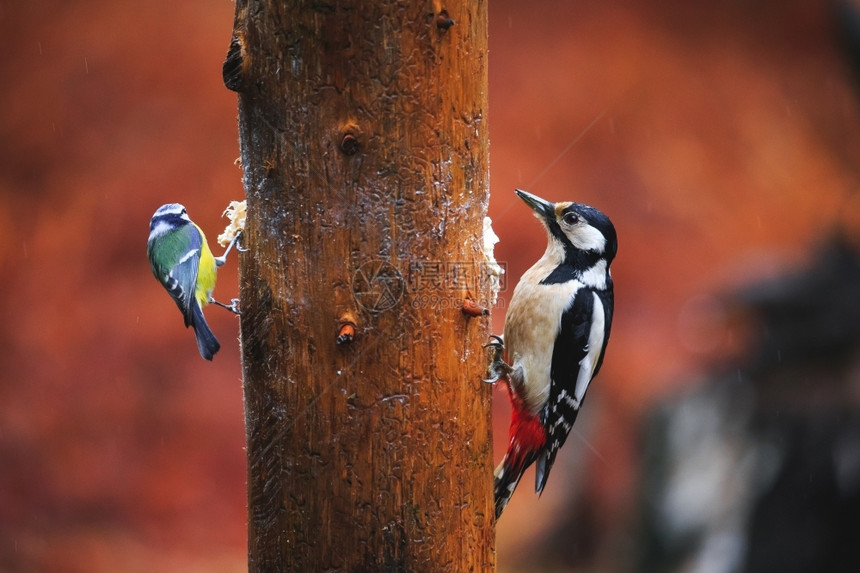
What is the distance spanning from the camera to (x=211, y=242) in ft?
27.2

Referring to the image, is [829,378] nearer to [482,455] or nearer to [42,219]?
[482,455]

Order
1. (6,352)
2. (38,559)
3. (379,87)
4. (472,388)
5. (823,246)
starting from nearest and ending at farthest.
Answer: (379,87)
(472,388)
(823,246)
(38,559)
(6,352)

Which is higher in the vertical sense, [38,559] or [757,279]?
[757,279]

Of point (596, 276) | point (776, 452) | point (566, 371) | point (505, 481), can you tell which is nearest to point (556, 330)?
point (566, 371)

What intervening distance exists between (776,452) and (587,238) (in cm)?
374

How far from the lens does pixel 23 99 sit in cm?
806

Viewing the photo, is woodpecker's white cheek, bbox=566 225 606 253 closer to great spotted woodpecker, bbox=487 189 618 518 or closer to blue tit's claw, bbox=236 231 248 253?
great spotted woodpecker, bbox=487 189 618 518

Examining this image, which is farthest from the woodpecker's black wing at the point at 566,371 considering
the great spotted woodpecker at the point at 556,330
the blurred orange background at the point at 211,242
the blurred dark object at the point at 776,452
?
the blurred orange background at the point at 211,242

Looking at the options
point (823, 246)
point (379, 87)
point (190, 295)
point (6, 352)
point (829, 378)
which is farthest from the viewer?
point (6, 352)

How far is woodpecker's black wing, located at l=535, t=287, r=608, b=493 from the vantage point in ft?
10.9

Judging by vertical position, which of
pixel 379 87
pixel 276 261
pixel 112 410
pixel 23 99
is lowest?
pixel 112 410

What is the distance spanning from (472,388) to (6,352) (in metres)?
7.05

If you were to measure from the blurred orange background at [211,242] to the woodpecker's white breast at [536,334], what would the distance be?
3882 millimetres

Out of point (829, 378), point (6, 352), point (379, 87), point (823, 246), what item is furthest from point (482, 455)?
point (6, 352)
